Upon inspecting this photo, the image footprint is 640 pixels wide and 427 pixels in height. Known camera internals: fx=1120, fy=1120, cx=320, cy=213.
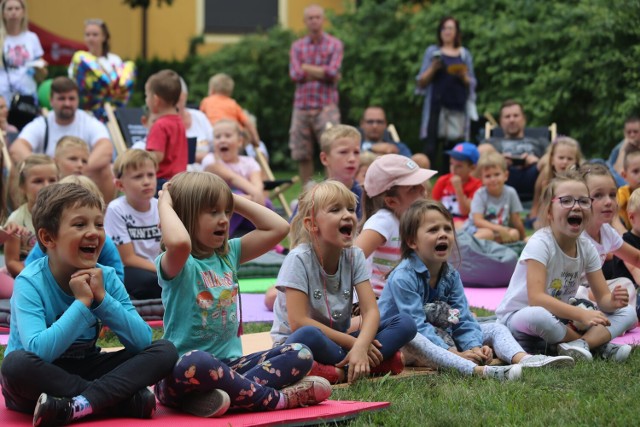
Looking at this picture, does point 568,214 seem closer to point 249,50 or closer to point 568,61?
point 568,61

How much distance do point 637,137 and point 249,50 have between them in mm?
11680

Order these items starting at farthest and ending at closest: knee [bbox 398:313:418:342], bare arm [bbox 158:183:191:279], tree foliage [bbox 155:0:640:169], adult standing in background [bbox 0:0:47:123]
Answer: tree foliage [bbox 155:0:640:169] < adult standing in background [bbox 0:0:47:123] < knee [bbox 398:313:418:342] < bare arm [bbox 158:183:191:279]

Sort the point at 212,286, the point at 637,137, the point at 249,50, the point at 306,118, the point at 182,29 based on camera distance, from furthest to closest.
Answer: the point at 182,29 → the point at 249,50 → the point at 306,118 → the point at 637,137 → the point at 212,286

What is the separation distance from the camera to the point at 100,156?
9.99 metres

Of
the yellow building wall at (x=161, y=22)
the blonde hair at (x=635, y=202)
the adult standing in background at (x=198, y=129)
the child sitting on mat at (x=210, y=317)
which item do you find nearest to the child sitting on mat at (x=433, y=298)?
the child sitting on mat at (x=210, y=317)

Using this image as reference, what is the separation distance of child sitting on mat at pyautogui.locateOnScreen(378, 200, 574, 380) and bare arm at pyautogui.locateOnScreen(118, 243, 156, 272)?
1991 mm

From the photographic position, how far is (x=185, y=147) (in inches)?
361

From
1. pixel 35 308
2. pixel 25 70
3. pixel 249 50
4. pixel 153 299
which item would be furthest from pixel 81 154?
pixel 249 50

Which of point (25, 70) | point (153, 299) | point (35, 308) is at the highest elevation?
point (25, 70)

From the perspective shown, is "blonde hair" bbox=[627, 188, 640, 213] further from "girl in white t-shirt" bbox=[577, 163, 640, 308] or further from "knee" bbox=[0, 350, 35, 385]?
"knee" bbox=[0, 350, 35, 385]

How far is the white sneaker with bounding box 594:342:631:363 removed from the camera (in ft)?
18.1

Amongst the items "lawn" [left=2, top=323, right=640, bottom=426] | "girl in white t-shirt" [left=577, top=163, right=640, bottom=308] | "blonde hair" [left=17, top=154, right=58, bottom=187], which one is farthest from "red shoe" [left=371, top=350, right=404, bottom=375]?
"blonde hair" [left=17, top=154, right=58, bottom=187]

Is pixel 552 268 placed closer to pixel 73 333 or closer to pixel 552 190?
pixel 552 190

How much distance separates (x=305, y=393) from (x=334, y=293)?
820mm
